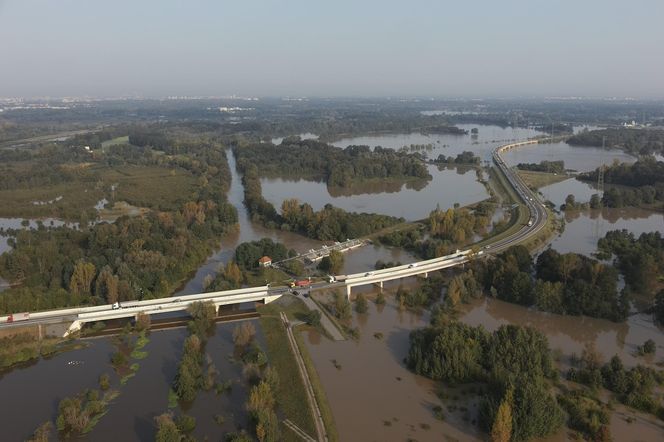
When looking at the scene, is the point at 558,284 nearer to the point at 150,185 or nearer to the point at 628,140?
the point at 150,185

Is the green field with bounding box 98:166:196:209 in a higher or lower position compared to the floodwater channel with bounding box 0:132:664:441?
higher

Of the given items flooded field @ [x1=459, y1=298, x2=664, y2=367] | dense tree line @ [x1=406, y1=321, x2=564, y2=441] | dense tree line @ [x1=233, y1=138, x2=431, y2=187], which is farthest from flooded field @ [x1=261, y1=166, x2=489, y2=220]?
dense tree line @ [x1=406, y1=321, x2=564, y2=441]

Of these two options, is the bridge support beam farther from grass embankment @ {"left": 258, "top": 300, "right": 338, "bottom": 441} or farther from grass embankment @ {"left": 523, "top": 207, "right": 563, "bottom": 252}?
grass embankment @ {"left": 523, "top": 207, "right": 563, "bottom": 252}

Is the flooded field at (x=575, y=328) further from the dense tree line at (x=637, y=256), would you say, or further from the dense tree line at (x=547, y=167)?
the dense tree line at (x=547, y=167)

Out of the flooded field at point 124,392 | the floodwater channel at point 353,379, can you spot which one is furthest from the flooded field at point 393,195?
the flooded field at point 124,392

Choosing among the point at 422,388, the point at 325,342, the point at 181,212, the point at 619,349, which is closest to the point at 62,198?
the point at 181,212

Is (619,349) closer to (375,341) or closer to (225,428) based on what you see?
(375,341)

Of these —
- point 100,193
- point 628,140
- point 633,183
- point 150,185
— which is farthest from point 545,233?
point 628,140
